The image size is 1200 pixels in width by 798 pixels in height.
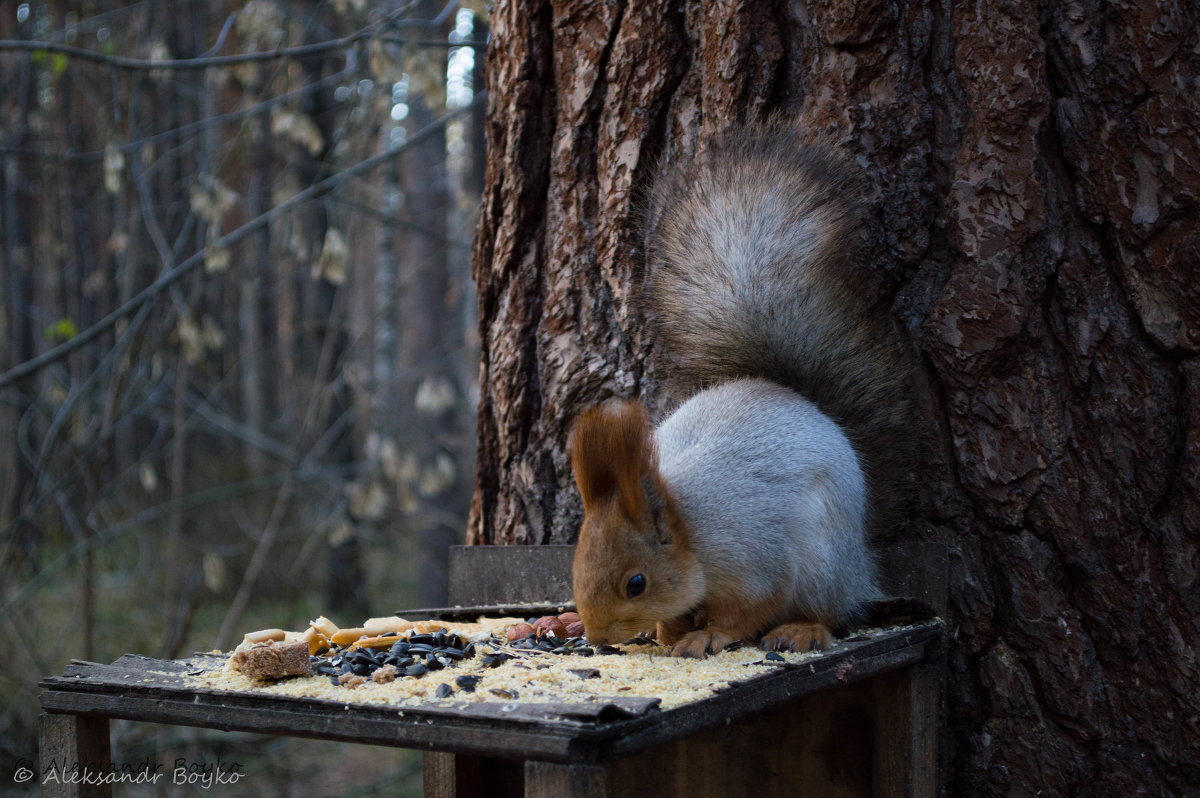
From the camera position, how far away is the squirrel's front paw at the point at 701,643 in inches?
54.9

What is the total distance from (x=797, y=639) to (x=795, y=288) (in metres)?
0.56

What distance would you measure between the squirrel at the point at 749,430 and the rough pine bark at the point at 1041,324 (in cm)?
9

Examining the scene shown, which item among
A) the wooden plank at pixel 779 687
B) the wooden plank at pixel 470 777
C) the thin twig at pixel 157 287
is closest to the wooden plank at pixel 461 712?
the wooden plank at pixel 779 687

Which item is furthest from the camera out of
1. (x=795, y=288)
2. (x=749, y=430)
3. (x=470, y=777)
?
(x=470, y=777)

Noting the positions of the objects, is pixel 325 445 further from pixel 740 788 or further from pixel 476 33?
pixel 740 788

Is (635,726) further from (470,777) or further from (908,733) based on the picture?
(470,777)

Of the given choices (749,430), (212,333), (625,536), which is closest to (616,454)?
(625,536)

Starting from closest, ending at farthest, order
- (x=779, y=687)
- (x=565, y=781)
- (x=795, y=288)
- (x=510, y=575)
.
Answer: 1. (x=565, y=781)
2. (x=779, y=687)
3. (x=795, y=288)
4. (x=510, y=575)

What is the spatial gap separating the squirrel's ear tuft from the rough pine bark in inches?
20.2

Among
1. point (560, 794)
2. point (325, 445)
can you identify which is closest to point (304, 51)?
point (560, 794)

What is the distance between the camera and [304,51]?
279 centimetres

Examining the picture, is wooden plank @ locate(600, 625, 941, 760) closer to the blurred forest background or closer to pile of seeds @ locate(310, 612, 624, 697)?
pile of seeds @ locate(310, 612, 624, 697)

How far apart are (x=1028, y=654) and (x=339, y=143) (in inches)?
123

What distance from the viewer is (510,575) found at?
199cm
